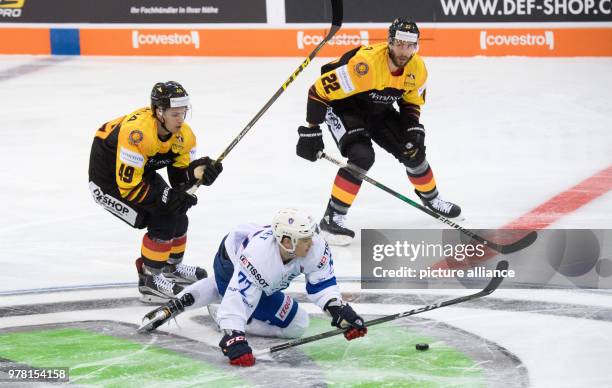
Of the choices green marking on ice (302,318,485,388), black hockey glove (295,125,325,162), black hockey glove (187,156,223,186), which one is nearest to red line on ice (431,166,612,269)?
black hockey glove (295,125,325,162)

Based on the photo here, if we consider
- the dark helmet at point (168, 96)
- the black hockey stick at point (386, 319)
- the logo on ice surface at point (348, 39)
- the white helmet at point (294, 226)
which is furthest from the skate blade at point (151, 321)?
the logo on ice surface at point (348, 39)

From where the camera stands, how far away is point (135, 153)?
5.71 meters

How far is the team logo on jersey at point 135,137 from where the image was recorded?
570 centimetres

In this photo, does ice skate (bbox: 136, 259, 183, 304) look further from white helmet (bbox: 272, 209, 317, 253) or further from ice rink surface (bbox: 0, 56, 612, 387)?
white helmet (bbox: 272, 209, 317, 253)

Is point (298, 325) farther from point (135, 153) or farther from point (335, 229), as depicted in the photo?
point (335, 229)

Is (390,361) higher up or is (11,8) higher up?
(11,8)

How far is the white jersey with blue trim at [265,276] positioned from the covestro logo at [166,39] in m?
7.25

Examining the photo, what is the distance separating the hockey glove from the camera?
4961mm

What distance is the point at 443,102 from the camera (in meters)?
10.1

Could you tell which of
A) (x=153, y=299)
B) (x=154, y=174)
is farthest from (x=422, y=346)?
(x=154, y=174)

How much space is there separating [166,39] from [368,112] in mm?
5623

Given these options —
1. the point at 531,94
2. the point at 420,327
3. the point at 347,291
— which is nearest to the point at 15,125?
the point at 531,94

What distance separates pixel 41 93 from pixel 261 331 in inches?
246

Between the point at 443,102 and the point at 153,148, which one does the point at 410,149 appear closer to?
the point at 153,148
